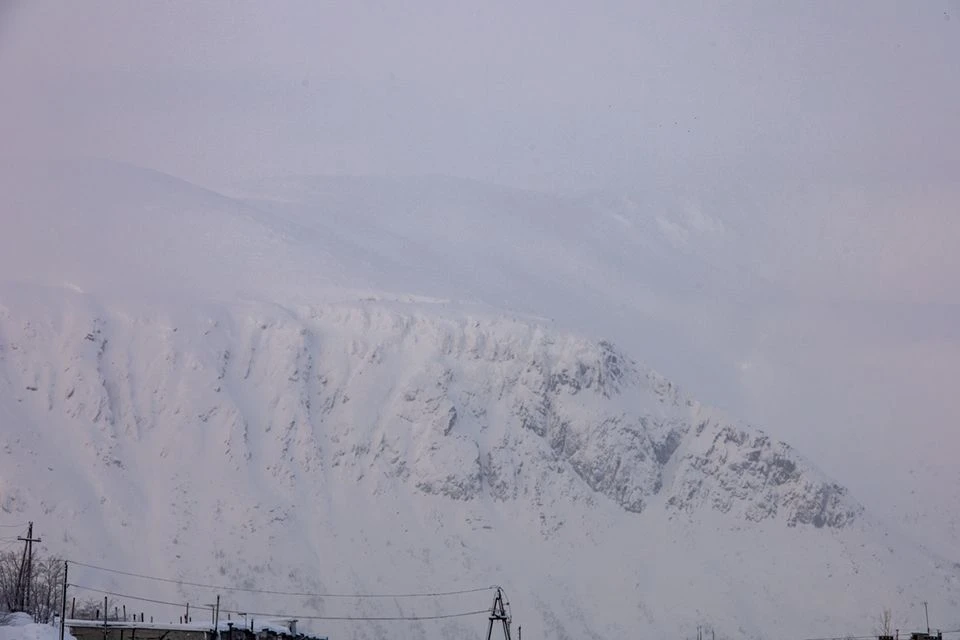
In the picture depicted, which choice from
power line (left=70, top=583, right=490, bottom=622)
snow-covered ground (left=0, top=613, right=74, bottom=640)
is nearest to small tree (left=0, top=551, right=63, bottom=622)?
power line (left=70, top=583, right=490, bottom=622)

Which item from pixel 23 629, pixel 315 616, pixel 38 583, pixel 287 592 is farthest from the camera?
pixel 287 592

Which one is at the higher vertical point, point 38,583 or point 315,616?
point 38,583

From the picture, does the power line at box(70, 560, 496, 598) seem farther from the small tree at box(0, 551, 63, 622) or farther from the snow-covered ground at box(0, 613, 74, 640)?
the snow-covered ground at box(0, 613, 74, 640)

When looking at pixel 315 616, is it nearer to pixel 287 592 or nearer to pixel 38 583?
pixel 287 592

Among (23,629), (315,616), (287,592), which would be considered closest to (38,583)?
(287,592)

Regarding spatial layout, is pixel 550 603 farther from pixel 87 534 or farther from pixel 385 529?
pixel 87 534

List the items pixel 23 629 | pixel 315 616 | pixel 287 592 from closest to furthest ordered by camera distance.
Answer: pixel 23 629 → pixel 315 616 → pixel 287 592

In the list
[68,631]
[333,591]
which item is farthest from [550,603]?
[68,631]

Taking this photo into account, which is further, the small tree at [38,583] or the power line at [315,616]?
the power line at [315,616]

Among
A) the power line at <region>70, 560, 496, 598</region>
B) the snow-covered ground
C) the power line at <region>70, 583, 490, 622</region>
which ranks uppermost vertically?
the power line at <region>70, 560, 496, 598</region>

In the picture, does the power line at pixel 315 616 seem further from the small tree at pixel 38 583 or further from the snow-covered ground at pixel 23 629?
the snow-covered ground at pixel 23 629

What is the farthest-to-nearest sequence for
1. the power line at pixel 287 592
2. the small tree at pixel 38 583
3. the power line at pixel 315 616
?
1. the power line at pixel 287 592
2. the power line at pixel 315 616
3. the small tree at pixel 38 583

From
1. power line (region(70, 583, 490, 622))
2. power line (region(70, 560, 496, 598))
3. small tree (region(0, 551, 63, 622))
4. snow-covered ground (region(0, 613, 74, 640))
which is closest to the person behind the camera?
snow-covered ground (region(0, 613, 74, 640))

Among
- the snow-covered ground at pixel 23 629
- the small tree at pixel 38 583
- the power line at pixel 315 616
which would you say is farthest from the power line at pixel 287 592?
the snow-covered ground at pixel 23 629
